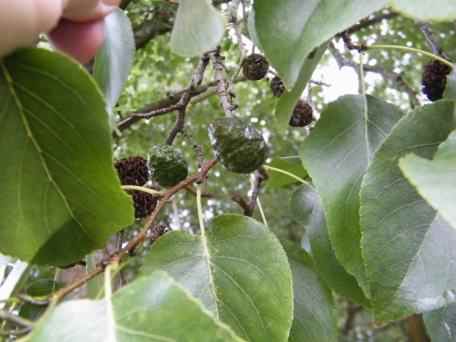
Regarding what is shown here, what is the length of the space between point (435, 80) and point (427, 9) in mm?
724

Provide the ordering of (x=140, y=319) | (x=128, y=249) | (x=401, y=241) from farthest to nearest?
(x=401, y=241)
(x=128, y=249)
(x=140, y=319)

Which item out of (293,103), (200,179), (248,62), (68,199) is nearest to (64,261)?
(68,199)

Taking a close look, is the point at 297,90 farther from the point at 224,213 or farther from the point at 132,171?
the point at 132,171

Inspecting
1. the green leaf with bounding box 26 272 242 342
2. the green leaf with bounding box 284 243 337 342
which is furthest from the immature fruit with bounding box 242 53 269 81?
the green leaf with bounding box 26 272 242 342

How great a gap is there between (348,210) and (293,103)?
8.5 inches

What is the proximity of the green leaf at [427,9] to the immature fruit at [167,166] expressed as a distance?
47 centimetres

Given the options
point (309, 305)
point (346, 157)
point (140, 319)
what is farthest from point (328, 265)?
point (140, 319)

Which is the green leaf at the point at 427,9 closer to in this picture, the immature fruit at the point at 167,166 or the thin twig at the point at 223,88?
the thin twig at the point at 223,88

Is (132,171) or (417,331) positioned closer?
(132,171)

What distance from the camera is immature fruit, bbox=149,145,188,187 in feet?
3.17

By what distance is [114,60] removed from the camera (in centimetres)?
94

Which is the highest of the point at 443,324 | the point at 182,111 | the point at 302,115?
the point at 182,111

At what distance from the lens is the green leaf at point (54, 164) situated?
63 centimetres

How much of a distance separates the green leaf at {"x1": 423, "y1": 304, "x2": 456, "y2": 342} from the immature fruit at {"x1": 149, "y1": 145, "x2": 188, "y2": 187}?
1.68 feet
